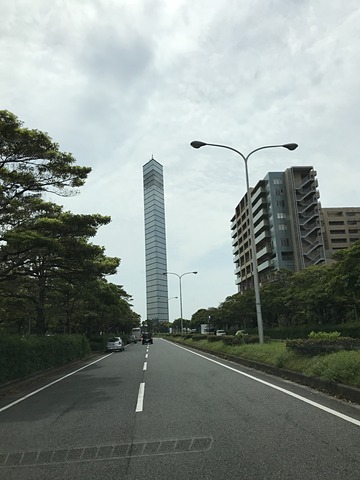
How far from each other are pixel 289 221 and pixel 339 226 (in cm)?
2110

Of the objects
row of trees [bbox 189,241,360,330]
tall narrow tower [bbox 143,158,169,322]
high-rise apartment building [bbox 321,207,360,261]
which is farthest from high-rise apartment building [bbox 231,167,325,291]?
tall narrow tower [bbox 143,158,169,322]

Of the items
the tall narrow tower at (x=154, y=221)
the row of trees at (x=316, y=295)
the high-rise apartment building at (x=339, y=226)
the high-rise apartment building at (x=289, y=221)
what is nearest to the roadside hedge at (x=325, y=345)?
the row of trees at (x=316, y=295)

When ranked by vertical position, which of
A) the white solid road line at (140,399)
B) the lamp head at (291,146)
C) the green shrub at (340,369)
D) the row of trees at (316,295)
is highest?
the lamp head at (291,146)

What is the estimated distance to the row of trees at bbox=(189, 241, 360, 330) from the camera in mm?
28594

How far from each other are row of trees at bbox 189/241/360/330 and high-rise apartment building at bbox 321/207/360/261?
40447 millimetres

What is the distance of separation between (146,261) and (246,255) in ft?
81.0

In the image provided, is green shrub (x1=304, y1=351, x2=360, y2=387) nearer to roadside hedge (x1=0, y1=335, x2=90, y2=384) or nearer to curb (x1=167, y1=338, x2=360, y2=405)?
curb (x1=167, y1=338, x2=360, y2=405)

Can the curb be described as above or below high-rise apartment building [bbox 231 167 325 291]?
below

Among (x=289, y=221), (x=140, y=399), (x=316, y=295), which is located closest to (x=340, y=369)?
(x=140, y=399)

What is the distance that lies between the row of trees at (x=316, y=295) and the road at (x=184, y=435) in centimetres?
2035

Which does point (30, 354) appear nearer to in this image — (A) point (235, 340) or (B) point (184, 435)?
(A) point (235, 340)

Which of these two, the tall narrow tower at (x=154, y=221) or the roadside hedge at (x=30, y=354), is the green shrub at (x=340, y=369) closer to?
the roadside hedge at (x=30, y=354)

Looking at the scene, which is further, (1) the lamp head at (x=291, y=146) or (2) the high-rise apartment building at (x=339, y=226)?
(2) the high-rise apartment building at (x=339, y=226)

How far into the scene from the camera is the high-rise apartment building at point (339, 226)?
91.9 m
